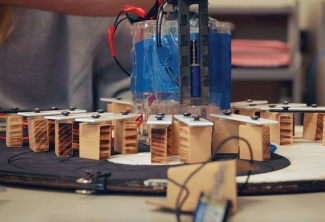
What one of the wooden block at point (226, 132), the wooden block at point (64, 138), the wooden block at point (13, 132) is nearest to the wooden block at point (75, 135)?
the wooden block at point (64, 138)

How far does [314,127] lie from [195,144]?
0.43 m

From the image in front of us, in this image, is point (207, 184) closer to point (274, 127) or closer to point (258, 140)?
point (258, 140)

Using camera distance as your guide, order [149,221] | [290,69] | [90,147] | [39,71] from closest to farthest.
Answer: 1. [149,221]
2. [90,147]
3. [39,71]
4. [290,69]

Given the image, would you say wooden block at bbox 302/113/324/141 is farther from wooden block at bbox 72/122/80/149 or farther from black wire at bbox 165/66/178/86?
wooden block at bbox 72/122/80/149

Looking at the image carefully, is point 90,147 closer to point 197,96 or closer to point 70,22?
point 197,96

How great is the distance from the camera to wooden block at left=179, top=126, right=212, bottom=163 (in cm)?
81

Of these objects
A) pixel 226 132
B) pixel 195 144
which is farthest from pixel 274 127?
pixel 195 144

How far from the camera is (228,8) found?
242 cm

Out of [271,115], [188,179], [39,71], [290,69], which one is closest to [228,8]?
[290,69]

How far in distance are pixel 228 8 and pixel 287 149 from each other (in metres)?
1.54

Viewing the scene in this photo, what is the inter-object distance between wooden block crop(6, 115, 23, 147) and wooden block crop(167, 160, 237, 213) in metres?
0.51

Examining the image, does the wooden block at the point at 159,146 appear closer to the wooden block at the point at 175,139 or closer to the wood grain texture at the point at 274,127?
the wooden block at the point at 175,139

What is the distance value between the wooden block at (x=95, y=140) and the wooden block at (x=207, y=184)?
0.26 m

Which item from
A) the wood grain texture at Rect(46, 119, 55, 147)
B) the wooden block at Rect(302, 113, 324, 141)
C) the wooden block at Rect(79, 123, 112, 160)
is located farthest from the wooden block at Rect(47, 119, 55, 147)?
the wooden block at Rect(302, 113, 324, 141)
